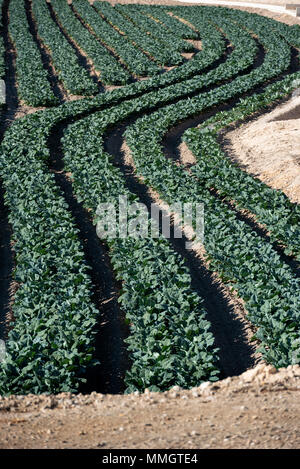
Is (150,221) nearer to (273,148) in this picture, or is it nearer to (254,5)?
(273,148)

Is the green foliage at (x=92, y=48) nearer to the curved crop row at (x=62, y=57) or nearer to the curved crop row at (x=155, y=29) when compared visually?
the curved crop row at (x=62, y=57)

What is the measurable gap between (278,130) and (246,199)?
23.2 feet

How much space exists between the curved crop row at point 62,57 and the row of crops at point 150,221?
0.40ft

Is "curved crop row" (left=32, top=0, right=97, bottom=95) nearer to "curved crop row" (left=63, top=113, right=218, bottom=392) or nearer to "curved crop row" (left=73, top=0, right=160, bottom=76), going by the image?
"curved crop row" (left=73, top=0, right=160, bottom=76)

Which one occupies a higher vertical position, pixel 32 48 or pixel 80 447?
pixel 80 447

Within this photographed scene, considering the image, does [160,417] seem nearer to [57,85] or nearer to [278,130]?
[278,130]

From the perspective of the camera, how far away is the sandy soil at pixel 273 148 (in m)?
18.0

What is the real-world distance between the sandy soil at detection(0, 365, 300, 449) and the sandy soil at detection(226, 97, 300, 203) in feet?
31.0

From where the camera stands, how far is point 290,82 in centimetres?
2814

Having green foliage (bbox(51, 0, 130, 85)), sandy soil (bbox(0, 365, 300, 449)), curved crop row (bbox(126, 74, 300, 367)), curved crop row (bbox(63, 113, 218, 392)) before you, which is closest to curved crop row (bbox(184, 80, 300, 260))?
curved crop row (bbox(126, 74, 300, 367))

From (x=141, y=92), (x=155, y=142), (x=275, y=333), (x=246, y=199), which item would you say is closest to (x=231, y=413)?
(x=275, y=333)

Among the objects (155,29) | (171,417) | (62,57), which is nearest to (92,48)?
(62,57)

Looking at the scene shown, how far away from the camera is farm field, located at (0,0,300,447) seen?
970cm

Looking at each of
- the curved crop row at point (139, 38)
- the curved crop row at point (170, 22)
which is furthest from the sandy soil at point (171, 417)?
the curved crop row at point (170, 22)
